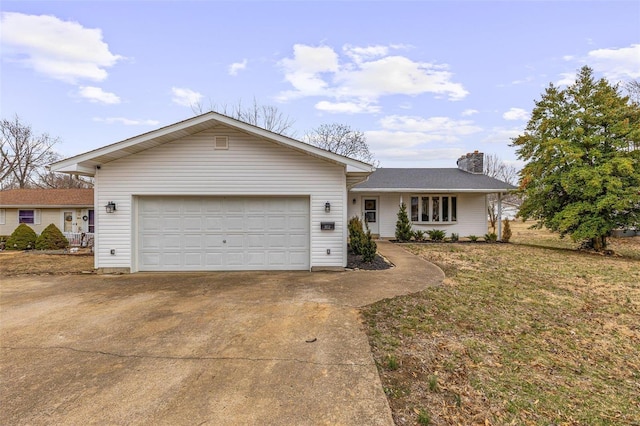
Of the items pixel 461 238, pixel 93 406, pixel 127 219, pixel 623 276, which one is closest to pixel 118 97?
pixel 127 219

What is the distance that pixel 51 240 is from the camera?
14195mm

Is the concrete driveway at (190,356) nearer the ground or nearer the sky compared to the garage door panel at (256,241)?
nearer the ground

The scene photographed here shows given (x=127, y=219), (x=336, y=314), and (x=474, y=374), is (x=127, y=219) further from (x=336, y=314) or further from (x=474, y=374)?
(x=474, y=374)

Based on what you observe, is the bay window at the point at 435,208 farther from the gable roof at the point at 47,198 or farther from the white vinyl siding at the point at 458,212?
the gable roof at the point at 47,198

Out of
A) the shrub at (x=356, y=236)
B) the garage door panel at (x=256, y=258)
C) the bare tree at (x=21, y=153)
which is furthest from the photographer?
the bare tree at (x=21, y=153)

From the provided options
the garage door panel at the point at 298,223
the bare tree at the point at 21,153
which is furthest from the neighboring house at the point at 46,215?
the bare tree at the point at 21,153

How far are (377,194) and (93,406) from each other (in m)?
14.9

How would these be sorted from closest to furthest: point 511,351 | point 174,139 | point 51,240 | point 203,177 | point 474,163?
1. point 511,351
2. point 174,139
3. point 203,177
4. point 51,240
5. point 474,163

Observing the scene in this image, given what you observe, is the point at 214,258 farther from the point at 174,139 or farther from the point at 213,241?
the point at 174,139

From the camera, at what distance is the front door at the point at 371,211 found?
1658 centimetres

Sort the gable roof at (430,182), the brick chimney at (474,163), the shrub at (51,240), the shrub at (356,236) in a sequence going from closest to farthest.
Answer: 1. the shrub at (356,236)
2. the shrub at (51,240)
3. the gable roof at (430,182)
4. the brick chimney at (474,163)

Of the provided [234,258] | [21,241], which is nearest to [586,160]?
[234,258]

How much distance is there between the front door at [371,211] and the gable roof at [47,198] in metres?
15.2

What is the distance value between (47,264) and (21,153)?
29.7m
